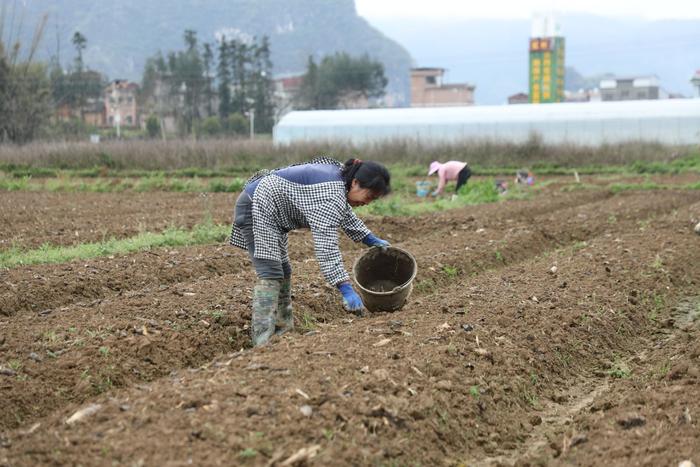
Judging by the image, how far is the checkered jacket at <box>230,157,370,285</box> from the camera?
6184mm

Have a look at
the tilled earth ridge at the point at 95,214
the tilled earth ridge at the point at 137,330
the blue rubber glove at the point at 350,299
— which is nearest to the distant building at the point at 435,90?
the tilled earth ridge at the point at 95,214

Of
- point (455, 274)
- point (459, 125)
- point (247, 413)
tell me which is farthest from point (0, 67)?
point (247, 413)

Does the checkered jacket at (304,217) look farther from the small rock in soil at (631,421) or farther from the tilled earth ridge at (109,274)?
the tilled earth ridge at (109,274)

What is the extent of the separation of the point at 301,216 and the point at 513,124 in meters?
31.2

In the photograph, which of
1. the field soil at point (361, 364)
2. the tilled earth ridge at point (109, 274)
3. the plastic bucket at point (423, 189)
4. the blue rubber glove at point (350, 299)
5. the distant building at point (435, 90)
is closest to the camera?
the field soil at point (361, 364)

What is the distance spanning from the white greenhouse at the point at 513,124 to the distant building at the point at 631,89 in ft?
232

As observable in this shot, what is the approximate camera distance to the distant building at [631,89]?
10519cm

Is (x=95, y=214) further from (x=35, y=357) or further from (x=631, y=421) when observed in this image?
(x=631, y=421)

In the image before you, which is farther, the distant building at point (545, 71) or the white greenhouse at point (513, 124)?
the distant building at point (545, 71)

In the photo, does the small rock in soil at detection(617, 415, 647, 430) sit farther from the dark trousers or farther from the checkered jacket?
the dark trousers

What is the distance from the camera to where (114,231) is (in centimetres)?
1323

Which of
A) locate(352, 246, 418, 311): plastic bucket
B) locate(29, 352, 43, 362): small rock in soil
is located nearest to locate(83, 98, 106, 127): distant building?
locate(352, 246, 418, 311): plastic bucket

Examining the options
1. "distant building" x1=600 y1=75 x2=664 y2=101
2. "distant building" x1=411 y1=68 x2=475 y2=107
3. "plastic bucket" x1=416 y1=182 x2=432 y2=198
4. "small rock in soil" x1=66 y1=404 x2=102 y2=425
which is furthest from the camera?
"distant building" x1=600 y1=75 x2=664 y2=101

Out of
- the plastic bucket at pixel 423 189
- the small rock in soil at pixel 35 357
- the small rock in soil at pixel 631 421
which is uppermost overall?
the small rock in soil at pixel 35 357
